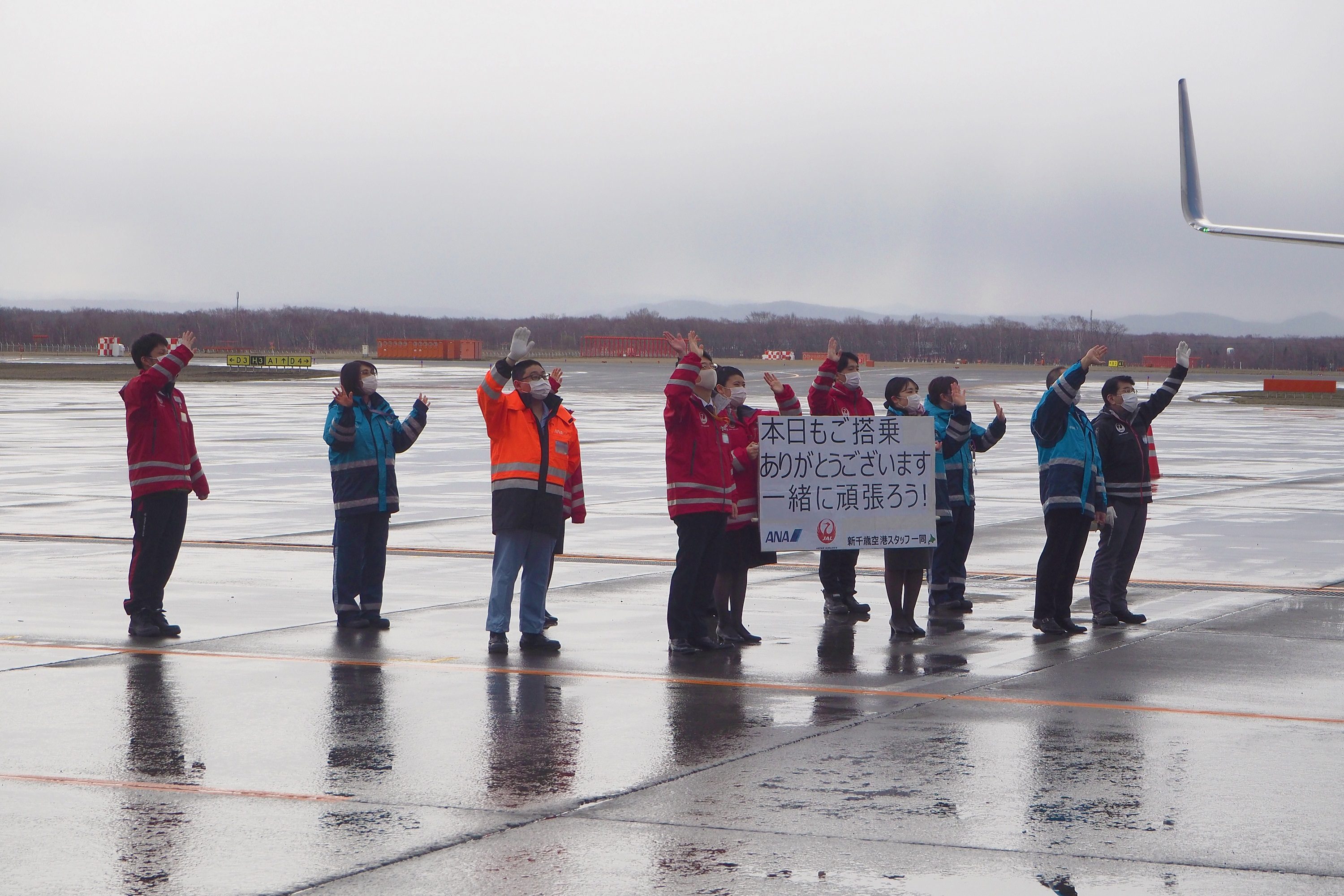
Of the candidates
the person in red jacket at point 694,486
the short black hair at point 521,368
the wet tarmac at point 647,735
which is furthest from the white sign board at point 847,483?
the short black hair at point 521,368

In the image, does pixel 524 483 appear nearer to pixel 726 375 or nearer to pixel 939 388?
pixel 726 375

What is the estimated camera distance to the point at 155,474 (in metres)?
11.8

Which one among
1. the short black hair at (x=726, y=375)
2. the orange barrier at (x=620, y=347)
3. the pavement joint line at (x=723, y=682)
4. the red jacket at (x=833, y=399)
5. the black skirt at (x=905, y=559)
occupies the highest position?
the orange barrier at (x=620, y=347)

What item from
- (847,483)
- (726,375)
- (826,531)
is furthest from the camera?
(847,483)

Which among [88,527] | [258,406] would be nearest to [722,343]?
[258,406]

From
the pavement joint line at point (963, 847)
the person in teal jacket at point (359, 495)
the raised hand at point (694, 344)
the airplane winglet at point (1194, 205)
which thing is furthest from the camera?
the airplane winglet at point (1194, 205)

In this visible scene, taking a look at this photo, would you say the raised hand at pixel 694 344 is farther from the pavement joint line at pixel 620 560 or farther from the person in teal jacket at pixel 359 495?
the pavement joint line at pixel 620 560

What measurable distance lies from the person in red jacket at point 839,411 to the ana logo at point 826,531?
6.5 inches

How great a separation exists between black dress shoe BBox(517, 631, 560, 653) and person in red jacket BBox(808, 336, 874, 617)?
8.72ft

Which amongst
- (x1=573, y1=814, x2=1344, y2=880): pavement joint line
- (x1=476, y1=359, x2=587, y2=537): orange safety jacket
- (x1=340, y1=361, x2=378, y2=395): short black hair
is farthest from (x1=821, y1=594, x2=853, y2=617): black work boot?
(x1=573, y1=814, x2=1344, y2=880): pavement joint line

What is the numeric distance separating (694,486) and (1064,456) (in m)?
3.02

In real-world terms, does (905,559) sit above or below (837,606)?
above

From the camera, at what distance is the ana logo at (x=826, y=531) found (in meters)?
12.6

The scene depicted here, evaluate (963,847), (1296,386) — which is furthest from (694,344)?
(1296,386)
